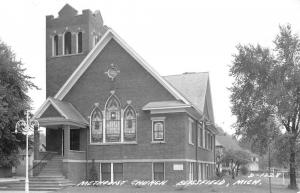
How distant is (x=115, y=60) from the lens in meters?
36.7

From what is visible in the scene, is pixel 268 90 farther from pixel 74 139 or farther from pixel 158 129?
pixel 74 139

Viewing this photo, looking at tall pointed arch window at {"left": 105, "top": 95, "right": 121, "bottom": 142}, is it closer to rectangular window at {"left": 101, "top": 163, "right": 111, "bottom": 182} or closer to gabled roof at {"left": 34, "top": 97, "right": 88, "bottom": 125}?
gabled roof at {"left": 34, "top": 97, "right": 88, "bottom": 125}

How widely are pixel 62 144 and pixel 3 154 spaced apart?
25.4 feet

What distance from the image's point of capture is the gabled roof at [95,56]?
35.2 metres

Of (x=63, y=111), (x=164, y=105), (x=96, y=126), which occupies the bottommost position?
(x=96, y=126)

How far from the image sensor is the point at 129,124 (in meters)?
36.0

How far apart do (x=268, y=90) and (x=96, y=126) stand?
1483cm

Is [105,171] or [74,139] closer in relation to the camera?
[105,171]

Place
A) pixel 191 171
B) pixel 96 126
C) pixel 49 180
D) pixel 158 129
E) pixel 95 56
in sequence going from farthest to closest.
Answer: pixel 95 56 < pixel 96 126 < pixel 191 171 < pixel 158 129 < pixel 49 180

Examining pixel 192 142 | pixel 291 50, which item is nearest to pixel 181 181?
pixel 192 142

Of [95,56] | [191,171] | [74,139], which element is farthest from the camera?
[74,139]

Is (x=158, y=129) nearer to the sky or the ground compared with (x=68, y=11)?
nearer to the ground

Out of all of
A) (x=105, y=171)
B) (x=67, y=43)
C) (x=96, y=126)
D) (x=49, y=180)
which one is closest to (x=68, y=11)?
(x=67, y=43)

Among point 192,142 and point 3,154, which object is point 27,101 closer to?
point 3,154
